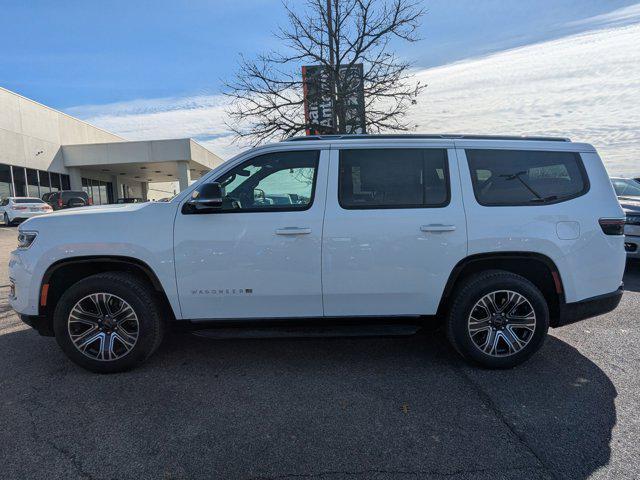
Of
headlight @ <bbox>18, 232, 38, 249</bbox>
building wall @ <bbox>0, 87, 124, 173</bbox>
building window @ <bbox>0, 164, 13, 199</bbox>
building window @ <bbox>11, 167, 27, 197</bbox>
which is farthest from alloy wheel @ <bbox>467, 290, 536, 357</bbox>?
building window @ <bbox>11, 167, 27, 197</bbox>

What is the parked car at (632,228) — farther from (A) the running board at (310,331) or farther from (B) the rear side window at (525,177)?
(A) the running board at (310,331)

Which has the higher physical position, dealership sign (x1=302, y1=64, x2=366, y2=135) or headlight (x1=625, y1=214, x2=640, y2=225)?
dealership sign (x1=302, y1=64, x2=366, y2=135)

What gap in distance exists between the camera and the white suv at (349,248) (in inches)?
146

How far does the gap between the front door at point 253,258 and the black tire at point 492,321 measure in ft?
3.92

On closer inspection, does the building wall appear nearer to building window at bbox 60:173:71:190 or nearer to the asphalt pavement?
building window at bbox 60:173:71:190

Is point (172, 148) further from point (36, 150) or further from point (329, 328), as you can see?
point (329, 328)

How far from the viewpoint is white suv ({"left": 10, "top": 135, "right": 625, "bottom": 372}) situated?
3.72 m

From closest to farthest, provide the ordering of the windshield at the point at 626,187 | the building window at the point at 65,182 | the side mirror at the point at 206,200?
1. the side mirror at the point at 206,200
2. the windshield at the point at 626,187
3. the building window at the point at 65,182

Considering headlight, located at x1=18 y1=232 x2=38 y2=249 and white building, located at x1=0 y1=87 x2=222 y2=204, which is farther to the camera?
white building, located at x1=0 y1=87 x2=222 y2=204

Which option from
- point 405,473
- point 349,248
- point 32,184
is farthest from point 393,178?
point 32,184

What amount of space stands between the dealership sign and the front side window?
240 inches

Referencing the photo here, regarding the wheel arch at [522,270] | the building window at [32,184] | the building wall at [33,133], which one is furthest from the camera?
the building window at [32,184]

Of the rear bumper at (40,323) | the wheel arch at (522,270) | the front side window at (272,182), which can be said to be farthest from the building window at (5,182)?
the wheel arch at (522,270)

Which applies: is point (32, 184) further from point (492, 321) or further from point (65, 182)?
point (492, 321)
